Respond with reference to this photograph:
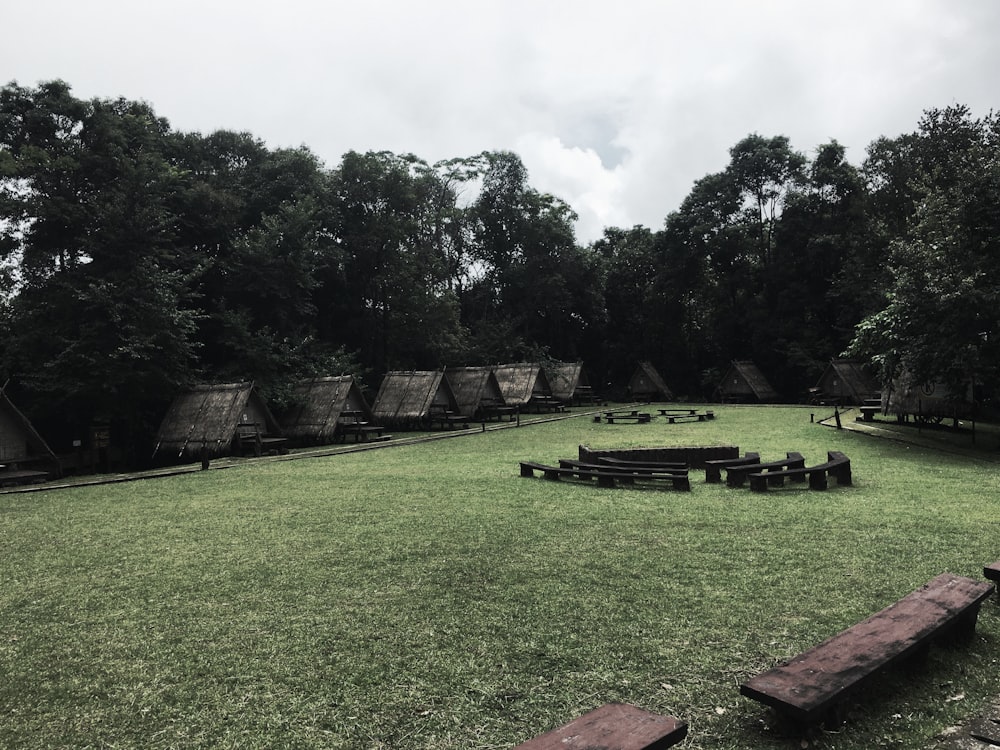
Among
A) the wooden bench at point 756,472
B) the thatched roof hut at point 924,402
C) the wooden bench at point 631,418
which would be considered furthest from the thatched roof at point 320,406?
the thatched roof hut at point 924,402

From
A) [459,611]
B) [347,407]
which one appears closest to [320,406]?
[347,407]

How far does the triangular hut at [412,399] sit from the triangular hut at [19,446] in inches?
439

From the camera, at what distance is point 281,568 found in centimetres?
583

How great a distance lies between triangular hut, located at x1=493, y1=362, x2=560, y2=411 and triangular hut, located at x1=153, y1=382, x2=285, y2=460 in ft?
44.0

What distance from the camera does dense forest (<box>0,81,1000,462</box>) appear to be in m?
17.5

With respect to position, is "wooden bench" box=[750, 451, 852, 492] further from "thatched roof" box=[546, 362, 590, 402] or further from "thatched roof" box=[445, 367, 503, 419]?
"thatched roof" box=[546, 362, 590, 402]

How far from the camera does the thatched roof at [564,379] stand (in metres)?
35.3

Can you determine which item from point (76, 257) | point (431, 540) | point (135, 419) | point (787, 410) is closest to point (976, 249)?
point (787, 410)

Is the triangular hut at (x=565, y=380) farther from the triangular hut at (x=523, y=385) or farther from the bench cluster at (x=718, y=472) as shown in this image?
the bench cluster at (x=718, y=472)

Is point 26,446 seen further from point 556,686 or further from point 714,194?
point 714,194

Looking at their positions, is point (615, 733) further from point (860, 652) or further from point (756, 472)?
point (756, 472)

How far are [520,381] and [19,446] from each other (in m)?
20.9

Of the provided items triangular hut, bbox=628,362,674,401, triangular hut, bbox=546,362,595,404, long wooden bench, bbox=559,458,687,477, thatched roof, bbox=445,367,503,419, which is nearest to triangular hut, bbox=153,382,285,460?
thatched roof, bbox=445,367,503,419

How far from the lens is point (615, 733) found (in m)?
2.51
